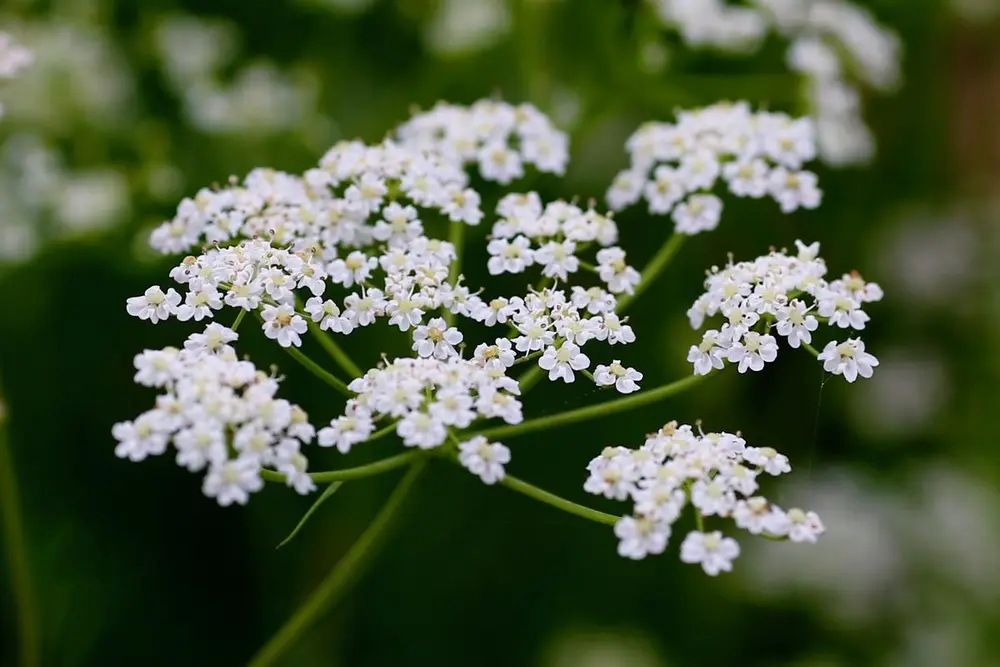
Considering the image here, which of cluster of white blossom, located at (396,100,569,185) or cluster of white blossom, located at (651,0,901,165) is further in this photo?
cluster of white blossom, located at (651,0,901,165)

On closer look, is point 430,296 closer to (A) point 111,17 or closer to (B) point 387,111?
(B) point 387,111

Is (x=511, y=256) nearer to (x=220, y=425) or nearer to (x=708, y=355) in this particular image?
(x=708, y=355)

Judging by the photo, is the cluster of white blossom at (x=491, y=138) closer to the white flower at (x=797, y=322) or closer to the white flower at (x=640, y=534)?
the white flower at (x=797, y=322)

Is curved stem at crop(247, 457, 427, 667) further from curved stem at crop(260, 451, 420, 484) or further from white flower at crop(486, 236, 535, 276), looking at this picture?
white flower at crop(486, 236, 535, 276)

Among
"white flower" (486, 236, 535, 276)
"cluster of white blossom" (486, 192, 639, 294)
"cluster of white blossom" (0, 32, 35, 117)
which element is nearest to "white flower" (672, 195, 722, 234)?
"cluster of white blossom" (486, 192, 639, 294)

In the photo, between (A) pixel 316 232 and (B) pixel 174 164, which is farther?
(B) pixel 174 164

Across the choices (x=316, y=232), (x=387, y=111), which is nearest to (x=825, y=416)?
(x=387, y=111)


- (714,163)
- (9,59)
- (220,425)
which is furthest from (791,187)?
(9,59)
